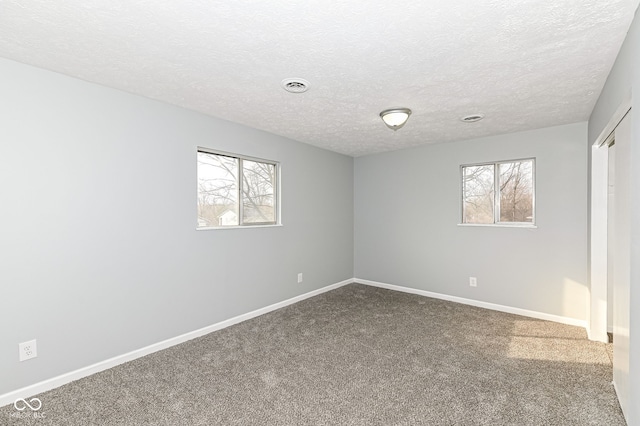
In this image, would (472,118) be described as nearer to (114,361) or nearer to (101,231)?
(101,231)

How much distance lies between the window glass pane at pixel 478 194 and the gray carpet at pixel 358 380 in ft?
4.71

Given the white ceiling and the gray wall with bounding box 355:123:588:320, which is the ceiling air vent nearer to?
the white ceiling

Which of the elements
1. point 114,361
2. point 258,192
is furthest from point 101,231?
point 258,192

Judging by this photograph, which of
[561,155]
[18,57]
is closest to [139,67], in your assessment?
[18,57]

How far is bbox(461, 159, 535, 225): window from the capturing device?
402 centimetres

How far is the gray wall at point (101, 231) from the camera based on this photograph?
220 cm

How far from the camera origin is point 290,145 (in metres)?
4.38

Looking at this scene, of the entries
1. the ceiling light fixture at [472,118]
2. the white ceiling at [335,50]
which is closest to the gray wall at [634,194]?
the white ceiling at [335,50]

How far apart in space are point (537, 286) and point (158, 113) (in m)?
4.60

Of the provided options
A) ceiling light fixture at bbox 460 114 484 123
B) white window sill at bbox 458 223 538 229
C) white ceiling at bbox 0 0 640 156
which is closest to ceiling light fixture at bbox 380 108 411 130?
white ceiling at bbox 0 0 640 156

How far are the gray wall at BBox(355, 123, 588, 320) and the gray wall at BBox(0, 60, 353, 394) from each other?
230 centimetres

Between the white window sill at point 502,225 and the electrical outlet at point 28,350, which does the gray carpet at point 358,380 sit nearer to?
the electrical outlet at point 28,350

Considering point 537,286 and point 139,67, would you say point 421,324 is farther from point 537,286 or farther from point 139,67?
point 139,67

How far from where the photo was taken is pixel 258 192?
4051 mm
